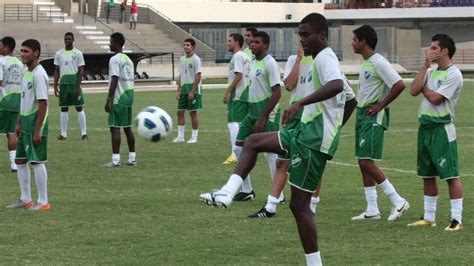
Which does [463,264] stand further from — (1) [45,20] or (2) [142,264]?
(1) [45,20]

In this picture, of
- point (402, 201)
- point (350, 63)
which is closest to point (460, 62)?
point (350, 63)

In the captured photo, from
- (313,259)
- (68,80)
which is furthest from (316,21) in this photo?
(68,80)

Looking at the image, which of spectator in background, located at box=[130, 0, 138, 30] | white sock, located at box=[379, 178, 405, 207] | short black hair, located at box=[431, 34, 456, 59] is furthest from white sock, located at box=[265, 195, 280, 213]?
spectator in background, located at box=[130, 0, 138, 30]

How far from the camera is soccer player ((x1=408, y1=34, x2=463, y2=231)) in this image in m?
11.9

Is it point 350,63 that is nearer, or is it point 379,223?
point 379,223

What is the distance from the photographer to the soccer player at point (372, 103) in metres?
12.6

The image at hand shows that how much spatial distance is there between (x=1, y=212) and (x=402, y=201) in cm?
482

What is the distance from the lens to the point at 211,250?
1096cm

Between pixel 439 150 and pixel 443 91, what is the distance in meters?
0.63

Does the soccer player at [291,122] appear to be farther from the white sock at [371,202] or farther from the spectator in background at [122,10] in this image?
the spectator in background at [122,10]

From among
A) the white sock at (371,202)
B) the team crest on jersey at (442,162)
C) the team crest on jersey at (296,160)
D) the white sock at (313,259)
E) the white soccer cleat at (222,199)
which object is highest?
the team crest on jersey at (296,160)

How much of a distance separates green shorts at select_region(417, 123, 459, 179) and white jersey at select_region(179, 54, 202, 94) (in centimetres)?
1188

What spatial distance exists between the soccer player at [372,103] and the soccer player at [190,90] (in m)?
10.9

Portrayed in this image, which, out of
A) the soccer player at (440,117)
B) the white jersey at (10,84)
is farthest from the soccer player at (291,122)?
the white jersey at (10,84)
